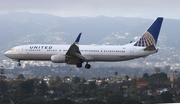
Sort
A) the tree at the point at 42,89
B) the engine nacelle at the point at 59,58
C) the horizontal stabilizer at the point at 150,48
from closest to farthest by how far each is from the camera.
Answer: the horizontal stabilizer at the point at 150,48 < the engine nacelle at the point at 59,58 < the tree at the point at 42,89

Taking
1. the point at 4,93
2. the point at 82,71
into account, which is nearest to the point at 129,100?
the point at 4,93

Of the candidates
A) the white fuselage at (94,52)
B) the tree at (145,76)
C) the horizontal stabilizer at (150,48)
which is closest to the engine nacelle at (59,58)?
the white fuselage at (94,52)

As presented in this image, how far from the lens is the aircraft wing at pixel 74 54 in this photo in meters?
69.2

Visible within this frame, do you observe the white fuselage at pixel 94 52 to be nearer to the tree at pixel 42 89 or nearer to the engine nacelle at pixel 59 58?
the engine nacelle at pixel 59 58

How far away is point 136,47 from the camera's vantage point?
71750mm

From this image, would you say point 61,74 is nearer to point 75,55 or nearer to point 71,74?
point 71,74

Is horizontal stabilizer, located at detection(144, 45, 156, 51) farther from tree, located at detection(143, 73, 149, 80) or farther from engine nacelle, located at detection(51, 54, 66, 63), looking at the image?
tree, located at detection(143, 73, 149, 80)

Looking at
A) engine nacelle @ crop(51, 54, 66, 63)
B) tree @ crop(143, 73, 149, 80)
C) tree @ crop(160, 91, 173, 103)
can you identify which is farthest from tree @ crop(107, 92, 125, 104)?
tree @ crop(143, 73, 149, 80)

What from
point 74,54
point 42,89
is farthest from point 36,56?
point 42,89

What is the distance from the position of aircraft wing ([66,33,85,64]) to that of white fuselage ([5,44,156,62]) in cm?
114

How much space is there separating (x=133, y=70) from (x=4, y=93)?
36317 mm

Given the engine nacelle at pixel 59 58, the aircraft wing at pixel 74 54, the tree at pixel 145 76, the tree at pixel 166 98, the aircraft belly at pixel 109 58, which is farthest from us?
the tree at pixel 145 76

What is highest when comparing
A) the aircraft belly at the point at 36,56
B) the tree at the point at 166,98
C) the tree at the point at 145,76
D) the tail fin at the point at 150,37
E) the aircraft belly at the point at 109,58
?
the tail fin at the point at 150,37

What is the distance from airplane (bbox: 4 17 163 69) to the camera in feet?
233
